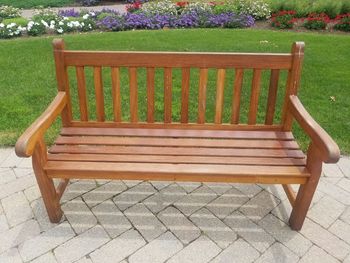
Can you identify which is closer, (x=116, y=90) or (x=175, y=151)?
(x=175, y=151)

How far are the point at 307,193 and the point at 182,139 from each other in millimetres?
1046

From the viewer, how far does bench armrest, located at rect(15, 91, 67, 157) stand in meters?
2.32

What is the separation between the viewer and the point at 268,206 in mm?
3111

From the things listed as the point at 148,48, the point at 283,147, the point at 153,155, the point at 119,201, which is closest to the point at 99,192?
the point at 119,201

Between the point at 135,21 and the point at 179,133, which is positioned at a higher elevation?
the point at 179,133

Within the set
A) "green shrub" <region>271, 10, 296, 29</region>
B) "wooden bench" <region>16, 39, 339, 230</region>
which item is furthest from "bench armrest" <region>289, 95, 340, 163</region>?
"green shrub" <region>271, 10, 296, 29</region>

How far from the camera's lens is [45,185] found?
2.66 m

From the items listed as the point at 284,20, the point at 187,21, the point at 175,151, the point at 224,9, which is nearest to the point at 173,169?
the point at 175,151

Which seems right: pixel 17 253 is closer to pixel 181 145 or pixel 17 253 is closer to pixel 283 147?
pixel 181 145

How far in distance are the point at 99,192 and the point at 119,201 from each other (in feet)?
0.76

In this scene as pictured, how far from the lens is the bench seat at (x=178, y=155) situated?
2.59 metres

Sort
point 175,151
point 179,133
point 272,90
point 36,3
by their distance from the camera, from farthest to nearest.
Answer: point 36,3 → point 179,133 → point 272,90 → point 175,151

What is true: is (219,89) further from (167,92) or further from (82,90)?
(82,90)

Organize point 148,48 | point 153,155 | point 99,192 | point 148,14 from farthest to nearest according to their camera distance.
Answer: point 148,14 → point 148,48 → point 99,192 → point 153,155
